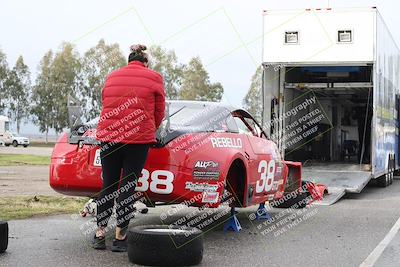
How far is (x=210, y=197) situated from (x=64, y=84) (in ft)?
214

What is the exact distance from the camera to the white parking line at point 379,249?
558 cm

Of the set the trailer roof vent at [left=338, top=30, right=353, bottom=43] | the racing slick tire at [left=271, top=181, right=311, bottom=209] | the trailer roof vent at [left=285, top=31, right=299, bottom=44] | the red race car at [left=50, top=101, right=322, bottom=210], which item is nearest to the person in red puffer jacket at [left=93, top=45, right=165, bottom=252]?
the red race car at [left=50, top=101, right=322, bottom=210]

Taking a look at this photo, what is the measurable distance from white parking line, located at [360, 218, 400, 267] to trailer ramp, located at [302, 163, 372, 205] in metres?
3.00

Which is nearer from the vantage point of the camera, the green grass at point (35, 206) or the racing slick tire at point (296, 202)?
the green grass at point (35, 206)

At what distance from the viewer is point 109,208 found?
591 centimetres

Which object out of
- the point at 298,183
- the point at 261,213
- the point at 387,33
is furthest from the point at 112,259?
the point at 387,33

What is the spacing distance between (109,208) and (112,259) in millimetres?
605

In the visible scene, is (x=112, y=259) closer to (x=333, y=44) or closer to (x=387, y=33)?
(x=333, y=44)

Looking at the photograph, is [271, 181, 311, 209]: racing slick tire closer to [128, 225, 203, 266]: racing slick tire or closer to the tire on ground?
[128, 225, 203, 266]: racing slick tire

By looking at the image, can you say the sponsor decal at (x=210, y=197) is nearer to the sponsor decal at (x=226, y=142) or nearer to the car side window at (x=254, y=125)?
the sponsor decal at (x=226, y=142)

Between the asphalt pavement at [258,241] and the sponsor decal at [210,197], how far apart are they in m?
0.48

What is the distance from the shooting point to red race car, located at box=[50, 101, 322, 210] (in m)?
6.18

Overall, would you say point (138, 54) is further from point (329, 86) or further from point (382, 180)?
point (382, 180)

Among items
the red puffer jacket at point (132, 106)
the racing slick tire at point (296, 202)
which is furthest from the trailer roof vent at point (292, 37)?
the red puffer jacket at point (132, 106)
